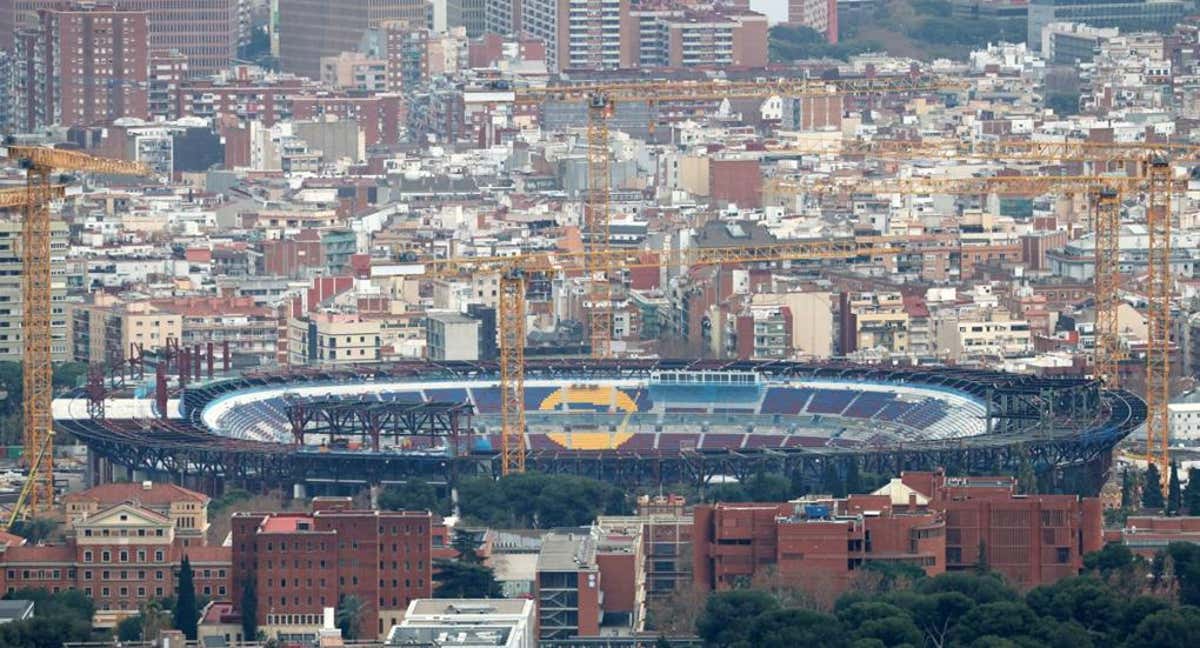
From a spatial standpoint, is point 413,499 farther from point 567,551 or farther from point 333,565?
point 333,565

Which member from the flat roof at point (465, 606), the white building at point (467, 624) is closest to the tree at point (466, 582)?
the white building at point (467, 624)

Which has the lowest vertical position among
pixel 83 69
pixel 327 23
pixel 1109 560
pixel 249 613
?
pixel 249 613

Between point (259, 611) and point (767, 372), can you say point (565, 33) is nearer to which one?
point (767, 372)

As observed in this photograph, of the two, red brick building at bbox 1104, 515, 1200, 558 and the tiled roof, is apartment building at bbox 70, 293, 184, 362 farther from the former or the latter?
red brick building at bbox 1104, 515, 1200, 558

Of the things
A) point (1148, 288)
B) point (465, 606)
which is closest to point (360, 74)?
point (1148, 288)

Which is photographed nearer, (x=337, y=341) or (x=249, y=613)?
(x=249, y=613)

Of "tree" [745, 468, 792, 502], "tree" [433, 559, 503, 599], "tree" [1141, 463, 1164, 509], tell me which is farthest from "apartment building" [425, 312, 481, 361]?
"tree" [433, 559, 503, 599]

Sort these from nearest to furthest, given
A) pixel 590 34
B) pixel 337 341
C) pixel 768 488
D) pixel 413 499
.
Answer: pixel 768 488, pixel 413 499, pixel 337 341, pixel 590 34
